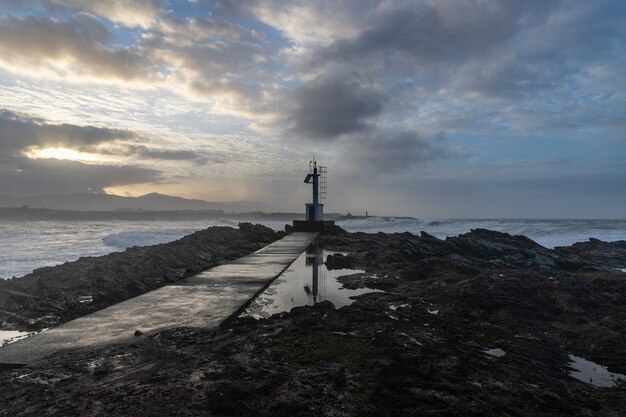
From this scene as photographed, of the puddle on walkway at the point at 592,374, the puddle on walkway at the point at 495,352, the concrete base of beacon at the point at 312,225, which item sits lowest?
the puddle on walkway at the point at 592,374

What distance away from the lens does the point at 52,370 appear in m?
4.06

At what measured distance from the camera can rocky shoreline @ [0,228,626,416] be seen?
3.32m

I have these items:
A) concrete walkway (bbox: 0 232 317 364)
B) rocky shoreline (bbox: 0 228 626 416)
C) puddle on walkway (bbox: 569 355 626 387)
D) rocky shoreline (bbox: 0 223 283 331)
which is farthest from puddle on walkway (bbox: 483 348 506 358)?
rocky shoreline (bbox: 0 223 283 331)

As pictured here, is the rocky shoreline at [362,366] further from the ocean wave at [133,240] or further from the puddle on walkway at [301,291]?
the ocean wave at [133,240]

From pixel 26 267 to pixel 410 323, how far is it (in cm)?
1611

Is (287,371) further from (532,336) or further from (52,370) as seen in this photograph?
(532,336)

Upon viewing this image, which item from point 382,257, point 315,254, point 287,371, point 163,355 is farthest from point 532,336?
point 315,254

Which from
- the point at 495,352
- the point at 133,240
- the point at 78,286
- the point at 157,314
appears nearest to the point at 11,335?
the point at 157,314

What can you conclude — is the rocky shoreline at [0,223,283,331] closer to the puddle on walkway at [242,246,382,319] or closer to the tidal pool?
the tidal pool

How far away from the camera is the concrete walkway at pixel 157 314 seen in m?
4.83

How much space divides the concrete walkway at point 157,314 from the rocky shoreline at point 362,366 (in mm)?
396

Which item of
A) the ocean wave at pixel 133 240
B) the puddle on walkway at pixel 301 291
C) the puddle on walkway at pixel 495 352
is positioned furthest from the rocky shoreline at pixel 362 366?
the ocean wave at pixel 133 240

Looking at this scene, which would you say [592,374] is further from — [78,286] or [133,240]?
[133,240]

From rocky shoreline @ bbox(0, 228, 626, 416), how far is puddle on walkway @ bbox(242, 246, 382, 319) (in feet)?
1.78
